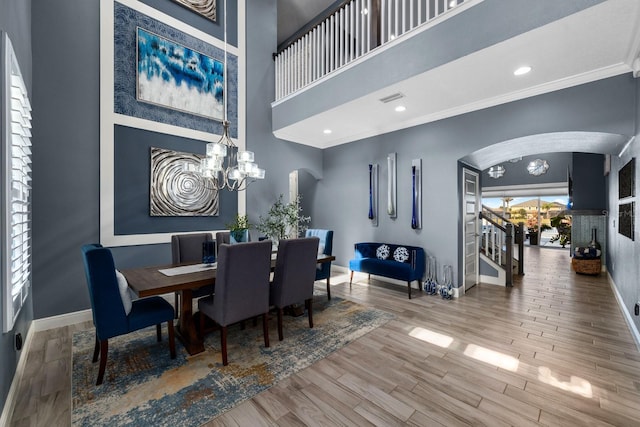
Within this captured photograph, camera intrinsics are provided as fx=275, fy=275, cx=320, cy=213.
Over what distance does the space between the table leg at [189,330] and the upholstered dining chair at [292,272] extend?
730 mm

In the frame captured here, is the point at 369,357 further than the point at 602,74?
No

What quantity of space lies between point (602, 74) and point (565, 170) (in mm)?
7451

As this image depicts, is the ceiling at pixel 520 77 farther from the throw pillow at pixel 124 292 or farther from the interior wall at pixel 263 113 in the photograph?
the throw pillow at pixel 124 292

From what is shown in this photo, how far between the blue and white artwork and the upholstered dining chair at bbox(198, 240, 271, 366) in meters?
3.00

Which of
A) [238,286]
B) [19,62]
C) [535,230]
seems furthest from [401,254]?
[535,230]

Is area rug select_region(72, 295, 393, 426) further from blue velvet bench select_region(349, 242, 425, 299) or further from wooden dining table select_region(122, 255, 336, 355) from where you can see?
blue velvet bench select_region(349, 242, 425, 299)

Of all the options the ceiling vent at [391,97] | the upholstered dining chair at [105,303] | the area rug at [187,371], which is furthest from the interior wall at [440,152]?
the upholstered dining chair at [105,303]

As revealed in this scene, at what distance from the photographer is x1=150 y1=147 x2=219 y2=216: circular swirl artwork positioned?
3.85 metres

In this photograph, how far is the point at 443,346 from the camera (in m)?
2.65

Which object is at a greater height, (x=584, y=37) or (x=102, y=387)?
(x=584, y=37)

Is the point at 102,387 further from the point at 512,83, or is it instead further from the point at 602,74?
the point at 602,74

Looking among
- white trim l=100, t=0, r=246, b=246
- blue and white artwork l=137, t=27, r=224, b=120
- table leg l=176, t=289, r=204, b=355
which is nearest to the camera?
table leg l=176, t=289, r=204, b=355

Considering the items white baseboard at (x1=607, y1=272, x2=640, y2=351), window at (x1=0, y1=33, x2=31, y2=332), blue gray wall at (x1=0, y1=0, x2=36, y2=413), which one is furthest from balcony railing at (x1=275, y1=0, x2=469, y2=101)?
white baseboard at (x1=607, y1=272, x2=640, y2=351)

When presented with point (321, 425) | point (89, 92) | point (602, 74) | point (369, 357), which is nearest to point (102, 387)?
point (321, 425)
